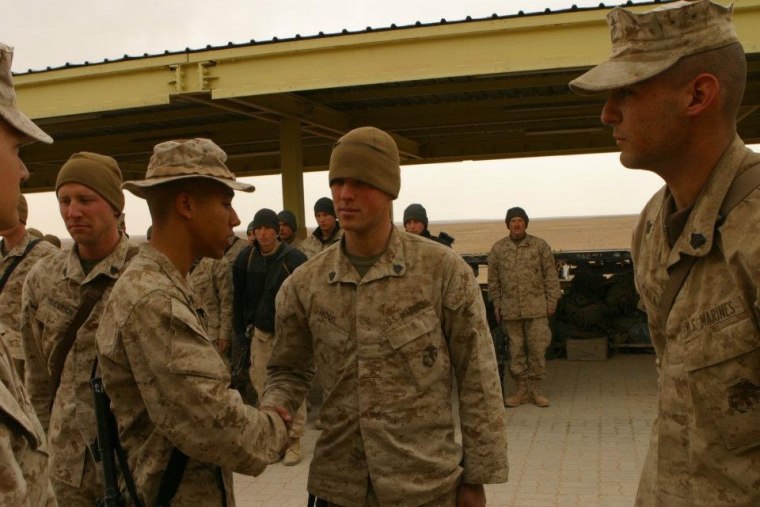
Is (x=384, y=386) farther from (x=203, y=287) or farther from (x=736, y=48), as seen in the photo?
(x=203, y=287)

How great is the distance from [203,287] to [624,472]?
183 inches

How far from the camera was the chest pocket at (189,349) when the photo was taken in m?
2.80

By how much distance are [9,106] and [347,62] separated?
742cm

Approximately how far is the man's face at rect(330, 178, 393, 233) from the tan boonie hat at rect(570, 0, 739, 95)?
117cm

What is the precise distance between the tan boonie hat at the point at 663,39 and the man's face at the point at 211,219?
139cm

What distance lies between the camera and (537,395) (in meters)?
10.2

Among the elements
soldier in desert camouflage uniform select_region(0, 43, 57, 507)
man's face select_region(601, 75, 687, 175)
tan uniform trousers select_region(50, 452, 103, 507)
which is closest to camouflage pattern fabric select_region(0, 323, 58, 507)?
soldier in desert camouflage uniform select_region(0, 43, 57, 507)

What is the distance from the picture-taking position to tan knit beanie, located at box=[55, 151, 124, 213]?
163 inches

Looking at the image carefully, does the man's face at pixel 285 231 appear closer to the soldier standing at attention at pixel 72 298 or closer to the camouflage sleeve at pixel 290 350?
the soldier standing at attention at pixel 72 298

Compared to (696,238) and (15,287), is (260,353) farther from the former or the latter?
(696,238)

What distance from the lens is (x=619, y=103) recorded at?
2520 millimetres

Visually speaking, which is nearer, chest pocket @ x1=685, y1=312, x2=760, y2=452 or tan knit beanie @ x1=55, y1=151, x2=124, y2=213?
chest pocket @ x1=685, y1=312, x2=760, y2=452

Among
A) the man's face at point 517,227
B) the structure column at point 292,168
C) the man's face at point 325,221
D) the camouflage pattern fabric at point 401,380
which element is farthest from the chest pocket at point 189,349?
the structure column at point 292,168

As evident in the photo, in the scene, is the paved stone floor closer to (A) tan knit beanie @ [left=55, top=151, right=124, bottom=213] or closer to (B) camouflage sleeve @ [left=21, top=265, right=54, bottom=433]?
(B) camouflage sleeve @ [left=21, top=265, right=54, bottom=433]
